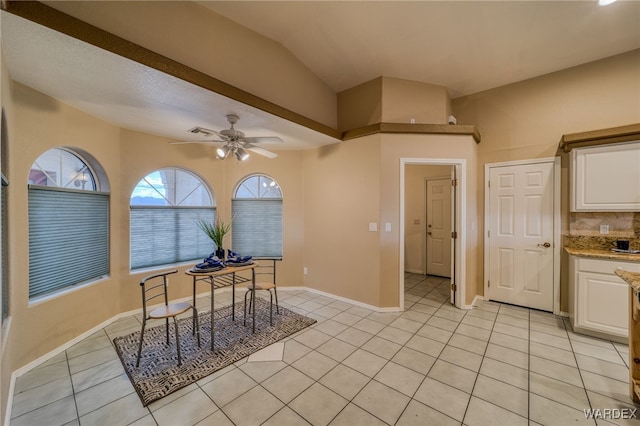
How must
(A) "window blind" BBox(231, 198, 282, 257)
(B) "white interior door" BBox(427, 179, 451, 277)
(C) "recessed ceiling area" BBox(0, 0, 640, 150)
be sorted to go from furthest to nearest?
(B) "white interior door" BBox(427, 179, 451, 277)
(A) "window blind" BBox(231, 198, 282, 257)
(C) "recessed ceiling area" BBox(0, 0, 640, 150)

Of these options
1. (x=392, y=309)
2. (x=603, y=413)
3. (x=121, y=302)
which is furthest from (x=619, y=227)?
(x=121, y=302)

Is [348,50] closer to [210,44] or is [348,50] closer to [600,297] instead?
[210,44]

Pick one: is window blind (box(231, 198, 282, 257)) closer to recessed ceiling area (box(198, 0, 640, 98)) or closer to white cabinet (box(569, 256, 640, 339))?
recessed ceiling area (box(198, 0, 640, 98))

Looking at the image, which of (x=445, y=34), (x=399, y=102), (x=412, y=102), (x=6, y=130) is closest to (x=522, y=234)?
(x=412, y=102)

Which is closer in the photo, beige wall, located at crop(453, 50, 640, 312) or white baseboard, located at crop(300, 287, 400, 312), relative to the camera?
beige wall, located at crop(453, 50, 640, 312)

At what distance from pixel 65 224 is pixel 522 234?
5945 mm

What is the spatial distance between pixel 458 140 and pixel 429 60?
1.16 meters

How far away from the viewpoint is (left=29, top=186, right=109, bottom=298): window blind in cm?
247

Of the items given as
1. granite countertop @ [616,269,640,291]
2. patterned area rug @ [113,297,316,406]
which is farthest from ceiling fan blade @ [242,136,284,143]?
granite countertop @ [616,269,640,291]

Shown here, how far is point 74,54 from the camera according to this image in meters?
1.77

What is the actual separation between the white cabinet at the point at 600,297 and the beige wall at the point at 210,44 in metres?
3.93

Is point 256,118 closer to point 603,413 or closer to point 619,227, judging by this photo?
point 603,413

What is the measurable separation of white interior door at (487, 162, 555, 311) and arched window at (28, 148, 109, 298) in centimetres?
560

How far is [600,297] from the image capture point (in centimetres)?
274
